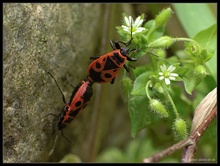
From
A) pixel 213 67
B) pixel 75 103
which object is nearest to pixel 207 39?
pixel 213 67

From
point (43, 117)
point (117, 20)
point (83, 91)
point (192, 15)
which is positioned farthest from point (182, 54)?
point (43, 117)

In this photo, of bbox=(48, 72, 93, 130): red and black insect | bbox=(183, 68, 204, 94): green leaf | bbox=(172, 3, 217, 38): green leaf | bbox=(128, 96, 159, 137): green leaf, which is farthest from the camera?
bbox=(172, 3, 217, 38): green leaf

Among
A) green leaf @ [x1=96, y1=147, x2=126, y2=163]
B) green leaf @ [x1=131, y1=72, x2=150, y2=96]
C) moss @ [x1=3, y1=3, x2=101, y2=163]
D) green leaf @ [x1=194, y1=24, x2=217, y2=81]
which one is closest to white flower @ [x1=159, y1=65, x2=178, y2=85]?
green leaf @ [x1=131, y1=72, x2=150, y2=96]

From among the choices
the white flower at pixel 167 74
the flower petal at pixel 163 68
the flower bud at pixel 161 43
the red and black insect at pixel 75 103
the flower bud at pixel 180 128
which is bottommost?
the flower bud at pixel 180 128

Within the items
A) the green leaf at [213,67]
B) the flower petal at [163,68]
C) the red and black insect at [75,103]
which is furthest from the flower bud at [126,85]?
the green leaf at [213,67]

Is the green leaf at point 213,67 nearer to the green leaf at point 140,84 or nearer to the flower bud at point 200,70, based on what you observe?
the flower bud at point 200,70

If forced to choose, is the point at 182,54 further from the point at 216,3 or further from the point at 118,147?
the point at 118,147

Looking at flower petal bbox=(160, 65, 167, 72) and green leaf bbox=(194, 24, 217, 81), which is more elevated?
green leaf bbox=(194, 24, 217, 81)

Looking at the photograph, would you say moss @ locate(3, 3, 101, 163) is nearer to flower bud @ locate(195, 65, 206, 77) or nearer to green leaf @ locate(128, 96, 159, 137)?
green leaf @ locate(128, 96, 159, 137)
